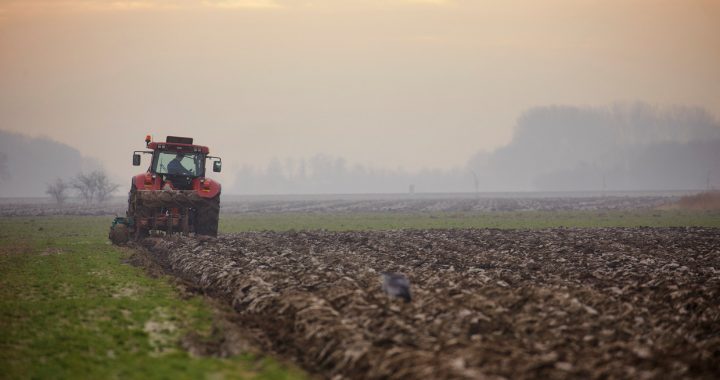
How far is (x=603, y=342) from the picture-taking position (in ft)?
36.7

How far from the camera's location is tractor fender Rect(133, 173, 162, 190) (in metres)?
30.9

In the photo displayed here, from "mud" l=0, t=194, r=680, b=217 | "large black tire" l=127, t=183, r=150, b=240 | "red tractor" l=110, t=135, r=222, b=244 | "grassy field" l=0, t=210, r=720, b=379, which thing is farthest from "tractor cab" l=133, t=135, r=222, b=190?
Result: "mud" l=0, t=194, r=680, b=217

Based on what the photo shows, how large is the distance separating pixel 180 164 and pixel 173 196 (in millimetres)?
2270

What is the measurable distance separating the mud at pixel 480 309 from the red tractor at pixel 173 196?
18.5 feet

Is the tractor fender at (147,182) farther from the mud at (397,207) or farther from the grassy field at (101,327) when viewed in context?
the mud at (397,207)

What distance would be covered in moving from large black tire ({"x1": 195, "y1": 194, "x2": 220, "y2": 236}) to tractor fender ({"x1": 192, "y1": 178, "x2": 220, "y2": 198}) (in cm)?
24

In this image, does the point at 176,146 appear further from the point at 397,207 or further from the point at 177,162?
the point at 397,207

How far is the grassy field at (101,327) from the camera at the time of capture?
10.9 meters

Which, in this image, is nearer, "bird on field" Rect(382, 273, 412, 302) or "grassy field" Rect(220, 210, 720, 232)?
"bird on field" Rect(382, 273, 412, 302)

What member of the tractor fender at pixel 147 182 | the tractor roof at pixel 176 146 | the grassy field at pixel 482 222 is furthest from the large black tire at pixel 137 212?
the grassy field at pixel 482 222

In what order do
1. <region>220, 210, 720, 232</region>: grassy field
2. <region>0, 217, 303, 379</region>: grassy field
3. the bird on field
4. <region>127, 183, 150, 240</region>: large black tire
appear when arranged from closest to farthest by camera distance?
<region>0, 217, 303, 379</region>: grassy field → the bird on field → <region>127, 183, 150, 240</region>: large black tire → <region>220, 210, 720, 232</region>: grassy field

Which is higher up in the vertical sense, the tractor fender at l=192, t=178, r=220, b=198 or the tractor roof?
the tractor roof

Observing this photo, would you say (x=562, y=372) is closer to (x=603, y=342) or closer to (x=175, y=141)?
(x=603, y=342)

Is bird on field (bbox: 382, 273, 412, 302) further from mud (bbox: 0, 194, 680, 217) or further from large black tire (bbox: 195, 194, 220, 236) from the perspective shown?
mud (bbox: 0, 194, 680, 217)
